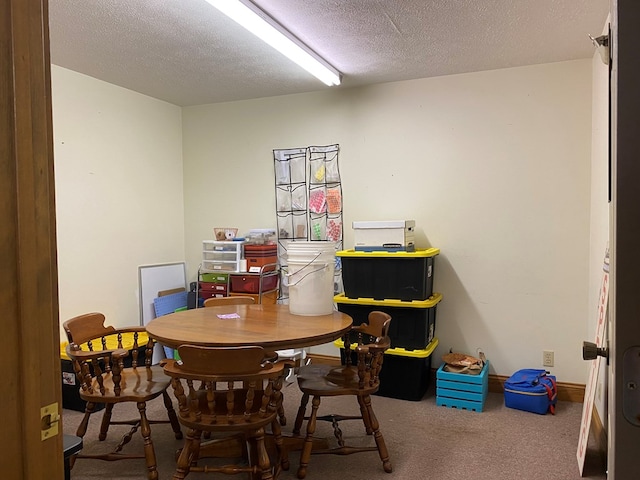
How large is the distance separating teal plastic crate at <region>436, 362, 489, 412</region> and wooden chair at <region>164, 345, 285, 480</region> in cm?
175

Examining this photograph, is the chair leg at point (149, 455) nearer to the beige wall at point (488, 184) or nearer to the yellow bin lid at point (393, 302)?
the yellow bin lid at point (393, 302)

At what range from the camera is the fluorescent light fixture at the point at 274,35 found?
2554 mm

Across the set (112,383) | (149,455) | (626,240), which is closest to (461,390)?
(149,455)

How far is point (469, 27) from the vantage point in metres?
2.95

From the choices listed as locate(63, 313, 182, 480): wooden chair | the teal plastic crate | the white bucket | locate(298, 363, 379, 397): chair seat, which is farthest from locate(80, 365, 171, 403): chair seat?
the teal plastic crate

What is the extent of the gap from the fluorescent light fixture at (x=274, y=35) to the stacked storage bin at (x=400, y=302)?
142 centimetres

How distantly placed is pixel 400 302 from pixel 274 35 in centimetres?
207

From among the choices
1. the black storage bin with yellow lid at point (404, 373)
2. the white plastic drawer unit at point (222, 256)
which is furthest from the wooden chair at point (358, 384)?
the white plastic drawer unit at point (222, 256)

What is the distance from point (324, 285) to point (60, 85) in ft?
8.74

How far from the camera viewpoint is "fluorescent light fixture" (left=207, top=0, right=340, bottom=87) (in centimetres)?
255

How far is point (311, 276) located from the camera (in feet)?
9.18

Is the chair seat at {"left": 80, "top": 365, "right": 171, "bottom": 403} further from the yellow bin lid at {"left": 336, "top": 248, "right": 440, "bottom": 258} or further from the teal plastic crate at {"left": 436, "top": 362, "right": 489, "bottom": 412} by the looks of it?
the teal plastic crate at {"left": 436, "top": 362, "right": 489, "bottom": 412}

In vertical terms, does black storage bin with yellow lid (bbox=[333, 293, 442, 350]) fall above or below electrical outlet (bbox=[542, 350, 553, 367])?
above

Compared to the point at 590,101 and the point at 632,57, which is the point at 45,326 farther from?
the point at 590,101
